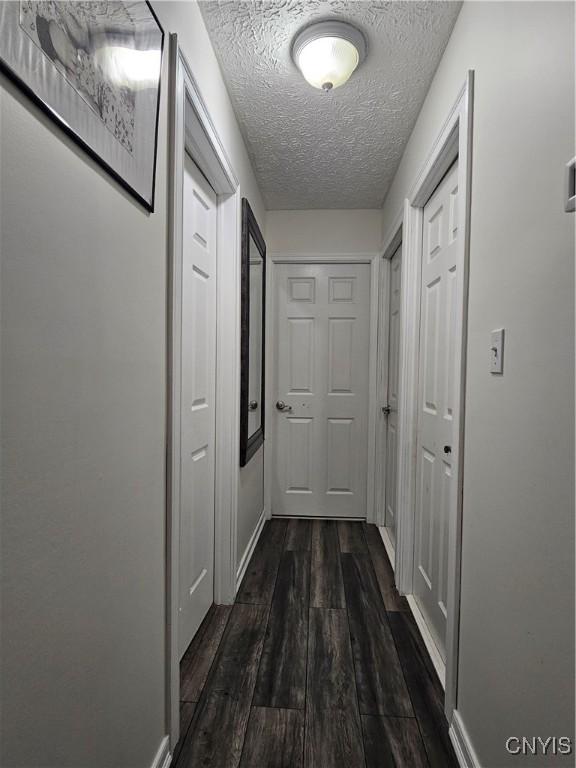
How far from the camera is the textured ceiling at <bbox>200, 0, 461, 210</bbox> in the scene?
1459 millimetres

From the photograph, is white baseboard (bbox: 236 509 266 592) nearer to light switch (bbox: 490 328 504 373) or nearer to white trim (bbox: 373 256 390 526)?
white trim (bbox: 373 256 390 526)

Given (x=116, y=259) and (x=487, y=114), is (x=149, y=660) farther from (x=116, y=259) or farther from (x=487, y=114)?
(x=487, y=114)

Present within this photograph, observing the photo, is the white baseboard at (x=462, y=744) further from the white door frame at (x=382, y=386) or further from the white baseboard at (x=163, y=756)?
the white door frame at (x=382, y=386)

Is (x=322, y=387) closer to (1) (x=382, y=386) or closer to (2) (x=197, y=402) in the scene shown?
(1) (x=382, y=386)

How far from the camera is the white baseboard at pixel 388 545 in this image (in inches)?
102

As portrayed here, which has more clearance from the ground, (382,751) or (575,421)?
(575,421)

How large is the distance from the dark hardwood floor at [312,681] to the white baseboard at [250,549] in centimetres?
6

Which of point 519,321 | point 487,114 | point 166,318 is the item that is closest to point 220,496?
point 166,318

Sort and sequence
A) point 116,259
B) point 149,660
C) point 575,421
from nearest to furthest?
point 575,421 → point 116,259 → point 149,660

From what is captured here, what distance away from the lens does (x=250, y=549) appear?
2627 mm

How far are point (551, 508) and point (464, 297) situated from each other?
29.4 inches

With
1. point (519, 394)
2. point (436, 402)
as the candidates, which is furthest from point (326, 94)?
point (519, 394)

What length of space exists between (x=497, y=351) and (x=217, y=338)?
4.26ft

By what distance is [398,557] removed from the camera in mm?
2285
